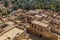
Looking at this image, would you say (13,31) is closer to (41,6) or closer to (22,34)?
(22,34)

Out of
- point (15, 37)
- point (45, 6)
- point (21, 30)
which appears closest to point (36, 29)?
Result: point (21, 30)

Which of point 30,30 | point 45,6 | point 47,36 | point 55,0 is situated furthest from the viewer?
point 55,0

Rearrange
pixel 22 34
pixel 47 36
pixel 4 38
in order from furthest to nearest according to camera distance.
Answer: pixel 47 36, pixel 22 34, pixel 4 38

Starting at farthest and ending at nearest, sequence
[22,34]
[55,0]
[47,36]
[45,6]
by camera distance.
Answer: [55,0] → [45,6] → [47,36] → [22,34]

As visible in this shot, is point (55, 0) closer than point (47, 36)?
No

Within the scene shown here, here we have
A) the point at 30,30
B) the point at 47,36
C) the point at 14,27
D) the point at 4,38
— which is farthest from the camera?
the point at 30,30

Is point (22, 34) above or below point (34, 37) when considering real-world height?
above

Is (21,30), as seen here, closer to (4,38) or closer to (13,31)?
(13,31)

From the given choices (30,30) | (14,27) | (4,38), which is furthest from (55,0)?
(4,38)

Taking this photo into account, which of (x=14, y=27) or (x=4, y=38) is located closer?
(x=4, y=38)
